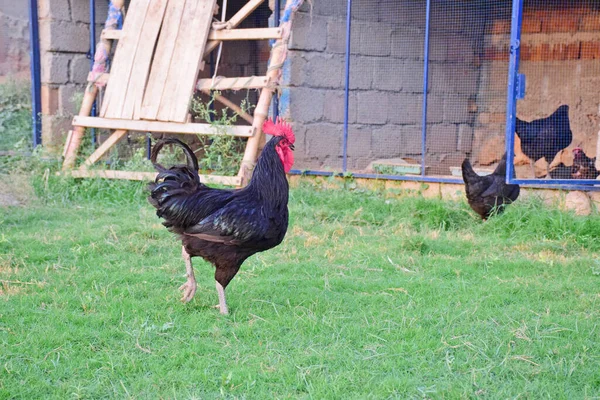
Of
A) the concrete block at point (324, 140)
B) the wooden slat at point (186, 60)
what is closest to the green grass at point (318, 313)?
the wooden slat at point (186, 60)

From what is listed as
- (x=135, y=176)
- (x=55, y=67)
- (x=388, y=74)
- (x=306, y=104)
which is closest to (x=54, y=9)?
(x=55, y=67)

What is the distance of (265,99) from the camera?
850 cm

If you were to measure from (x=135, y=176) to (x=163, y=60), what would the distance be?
5.19ft

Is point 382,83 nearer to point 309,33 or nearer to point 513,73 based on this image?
point 309,33

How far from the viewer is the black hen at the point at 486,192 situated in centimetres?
735

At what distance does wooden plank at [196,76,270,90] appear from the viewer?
338 inches

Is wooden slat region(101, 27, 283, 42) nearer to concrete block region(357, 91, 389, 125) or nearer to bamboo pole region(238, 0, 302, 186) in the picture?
bamboo pole region(238, 0, 302, 186)

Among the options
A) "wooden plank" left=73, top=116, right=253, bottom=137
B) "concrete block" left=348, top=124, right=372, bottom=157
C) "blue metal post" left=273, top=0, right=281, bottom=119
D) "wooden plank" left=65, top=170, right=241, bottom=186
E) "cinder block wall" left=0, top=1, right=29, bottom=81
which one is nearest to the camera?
"wooden plank" left=65, top=170, right=241, bottom=186

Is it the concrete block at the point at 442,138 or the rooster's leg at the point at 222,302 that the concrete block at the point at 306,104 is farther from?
the rooster's leg at the point at 222,302

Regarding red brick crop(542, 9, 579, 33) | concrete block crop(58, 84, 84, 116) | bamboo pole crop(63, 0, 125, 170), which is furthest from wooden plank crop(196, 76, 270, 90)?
red brick crop(542, 9, 579, 33)

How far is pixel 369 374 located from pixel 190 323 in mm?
1291

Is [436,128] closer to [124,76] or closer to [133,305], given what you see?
[124,76]

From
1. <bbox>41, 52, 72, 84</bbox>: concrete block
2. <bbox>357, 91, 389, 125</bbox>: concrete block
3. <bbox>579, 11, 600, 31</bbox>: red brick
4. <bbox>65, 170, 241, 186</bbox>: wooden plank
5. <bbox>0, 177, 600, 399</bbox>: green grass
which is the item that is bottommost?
<bbox>0, 177, 600, 399</bbox>: green grass

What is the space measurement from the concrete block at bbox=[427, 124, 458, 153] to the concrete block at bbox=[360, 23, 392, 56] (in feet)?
5.65
